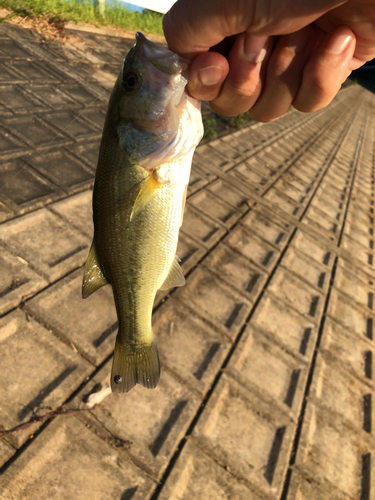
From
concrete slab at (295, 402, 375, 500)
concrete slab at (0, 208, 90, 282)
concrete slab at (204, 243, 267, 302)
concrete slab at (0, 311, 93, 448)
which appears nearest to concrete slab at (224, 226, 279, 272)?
concrete slab at (204, 243, 267, 302)

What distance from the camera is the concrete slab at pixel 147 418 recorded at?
2830 mm

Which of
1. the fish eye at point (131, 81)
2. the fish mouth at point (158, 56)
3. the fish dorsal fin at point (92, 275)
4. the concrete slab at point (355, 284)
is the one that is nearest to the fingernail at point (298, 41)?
the fish mouth at point (158, 56)

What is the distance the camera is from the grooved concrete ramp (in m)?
2.76

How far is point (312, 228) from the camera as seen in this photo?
711 centimetres

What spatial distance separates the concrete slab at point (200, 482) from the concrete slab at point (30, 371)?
3.43 ft

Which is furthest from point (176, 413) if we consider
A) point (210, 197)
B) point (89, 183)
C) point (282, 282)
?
point (210, 197)

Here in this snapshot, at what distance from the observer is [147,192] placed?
189 centimetres

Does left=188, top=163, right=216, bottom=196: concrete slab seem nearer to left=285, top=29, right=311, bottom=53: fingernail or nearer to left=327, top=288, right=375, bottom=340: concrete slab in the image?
left=327, top=288, right=375, bottom=340: concrete slab

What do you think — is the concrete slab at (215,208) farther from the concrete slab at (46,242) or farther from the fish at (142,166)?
the fish at (142,166)

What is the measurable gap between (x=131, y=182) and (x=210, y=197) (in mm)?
4522

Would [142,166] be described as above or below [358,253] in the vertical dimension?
above

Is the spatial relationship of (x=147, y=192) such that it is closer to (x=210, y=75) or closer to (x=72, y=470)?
(x=210, y=75)

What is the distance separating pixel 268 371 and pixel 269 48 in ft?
10.2

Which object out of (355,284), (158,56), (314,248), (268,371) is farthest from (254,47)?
(355,284)
